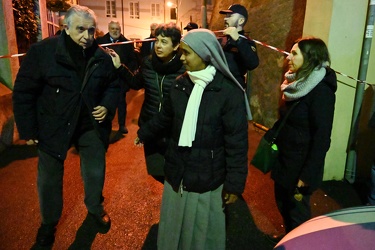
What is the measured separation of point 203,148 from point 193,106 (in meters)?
0.34

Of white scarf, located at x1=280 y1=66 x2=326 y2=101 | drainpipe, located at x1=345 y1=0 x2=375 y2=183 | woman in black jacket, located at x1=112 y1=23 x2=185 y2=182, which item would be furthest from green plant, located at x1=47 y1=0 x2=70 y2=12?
white scarf, located at x1=280 y1=66 x2=326 y2=101

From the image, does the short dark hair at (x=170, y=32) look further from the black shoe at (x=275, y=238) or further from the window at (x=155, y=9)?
the window at (x=155, y=9)

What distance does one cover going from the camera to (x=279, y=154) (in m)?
3.04

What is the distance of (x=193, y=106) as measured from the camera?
7.43 feet

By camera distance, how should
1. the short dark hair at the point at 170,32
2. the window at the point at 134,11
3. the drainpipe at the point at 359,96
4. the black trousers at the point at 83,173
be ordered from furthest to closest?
the window at the point at 134,11, the drainpipe at the point at 359,96, the black trousers at the point at 83,173, the short dark hair at the point at 170,32

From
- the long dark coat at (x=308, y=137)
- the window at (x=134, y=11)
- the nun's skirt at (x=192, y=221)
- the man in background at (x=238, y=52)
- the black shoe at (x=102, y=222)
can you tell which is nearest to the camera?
the nun's skirt at (x=192, y=221)

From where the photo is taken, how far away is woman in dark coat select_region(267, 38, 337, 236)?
8.55 ft

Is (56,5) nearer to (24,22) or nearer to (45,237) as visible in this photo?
(24,22)

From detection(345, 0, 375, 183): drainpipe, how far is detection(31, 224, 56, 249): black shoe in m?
3.98

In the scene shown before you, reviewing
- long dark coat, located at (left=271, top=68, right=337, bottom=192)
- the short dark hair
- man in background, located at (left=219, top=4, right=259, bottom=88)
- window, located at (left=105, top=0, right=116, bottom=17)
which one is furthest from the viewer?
window, located at (left=105, top=0, right=116, bottom=17)

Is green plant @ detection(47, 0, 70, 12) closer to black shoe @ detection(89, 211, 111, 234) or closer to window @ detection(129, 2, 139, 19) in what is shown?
black shoe @ detection(89, 211, 111, 234)

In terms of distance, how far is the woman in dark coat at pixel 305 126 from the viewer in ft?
8.55

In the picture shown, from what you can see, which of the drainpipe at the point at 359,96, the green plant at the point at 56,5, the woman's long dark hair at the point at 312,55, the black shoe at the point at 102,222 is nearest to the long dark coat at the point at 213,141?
the woman's long dark hair at the point at 312,55

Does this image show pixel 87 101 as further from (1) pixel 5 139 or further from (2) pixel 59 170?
(1) pixel 5 139
